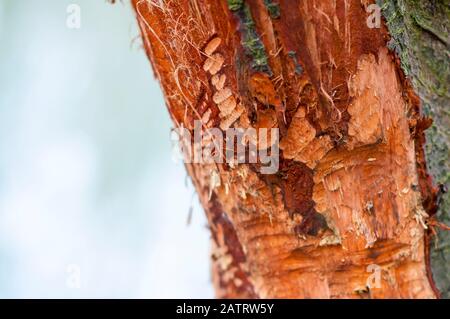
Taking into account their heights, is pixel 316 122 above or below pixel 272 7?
below

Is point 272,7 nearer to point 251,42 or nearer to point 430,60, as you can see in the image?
point 251,42

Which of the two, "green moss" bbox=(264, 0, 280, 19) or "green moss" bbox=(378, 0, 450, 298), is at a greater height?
"green moss" bbox=(264, 0, 280, 19)

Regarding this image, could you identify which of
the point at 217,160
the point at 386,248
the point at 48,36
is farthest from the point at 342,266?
the point at 48,36

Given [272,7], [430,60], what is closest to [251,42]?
[272,7]

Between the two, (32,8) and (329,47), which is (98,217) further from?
(329,47)

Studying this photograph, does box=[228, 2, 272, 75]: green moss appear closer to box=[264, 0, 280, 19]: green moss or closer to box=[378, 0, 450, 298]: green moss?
box=[264, 0, 280, 19]: green moss

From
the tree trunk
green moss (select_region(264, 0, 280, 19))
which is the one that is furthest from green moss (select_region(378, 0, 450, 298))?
green moss (select_region(264, 0, 280, 19))

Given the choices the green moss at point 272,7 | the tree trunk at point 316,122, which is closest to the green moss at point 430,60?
the tree trunk at point 316,122
